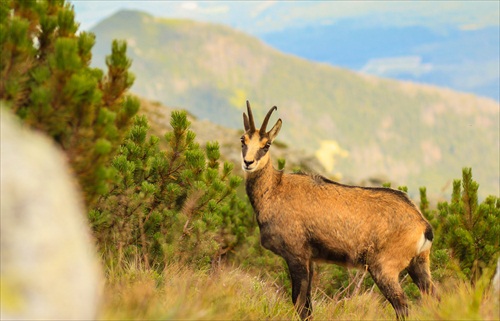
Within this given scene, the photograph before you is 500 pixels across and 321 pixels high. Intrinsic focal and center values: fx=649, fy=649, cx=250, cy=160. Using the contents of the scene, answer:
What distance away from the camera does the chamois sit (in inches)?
379

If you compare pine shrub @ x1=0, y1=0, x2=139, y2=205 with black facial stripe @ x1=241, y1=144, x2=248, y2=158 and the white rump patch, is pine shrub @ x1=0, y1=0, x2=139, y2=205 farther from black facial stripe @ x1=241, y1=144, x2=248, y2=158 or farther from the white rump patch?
the white rump patch

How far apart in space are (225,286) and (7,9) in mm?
4646

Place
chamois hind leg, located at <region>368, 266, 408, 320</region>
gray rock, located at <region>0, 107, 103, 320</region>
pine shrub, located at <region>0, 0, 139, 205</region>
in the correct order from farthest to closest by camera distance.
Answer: chamois hind leg, located at <region>368, 266, 408, 320</region>
pine shrub, located at <region>0, 0, 139, 205</region>
gray rock, located at <region>0, 107, 103, 320</region>

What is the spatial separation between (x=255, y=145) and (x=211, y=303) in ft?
10.1

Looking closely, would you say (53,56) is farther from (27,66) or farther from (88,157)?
(88,157)

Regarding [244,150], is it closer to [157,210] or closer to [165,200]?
[165,200]

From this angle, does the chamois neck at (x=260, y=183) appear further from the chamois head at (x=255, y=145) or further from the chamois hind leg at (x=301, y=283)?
the chamois hind leg at (x=301, y=283)

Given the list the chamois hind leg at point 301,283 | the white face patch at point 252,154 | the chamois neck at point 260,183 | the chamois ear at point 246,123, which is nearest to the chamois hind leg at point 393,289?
the chamois hind leg at point 301,283

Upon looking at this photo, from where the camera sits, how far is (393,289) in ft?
31.2

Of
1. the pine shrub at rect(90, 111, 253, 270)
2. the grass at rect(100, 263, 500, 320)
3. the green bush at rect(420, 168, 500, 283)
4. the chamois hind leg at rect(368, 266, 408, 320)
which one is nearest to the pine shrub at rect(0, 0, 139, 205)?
the grass at rect(100, 263, 500, 320)

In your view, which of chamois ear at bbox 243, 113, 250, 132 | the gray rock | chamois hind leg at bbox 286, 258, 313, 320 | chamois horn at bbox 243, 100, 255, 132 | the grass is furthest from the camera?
chamois ear at bbox 243, 113, 250, 132

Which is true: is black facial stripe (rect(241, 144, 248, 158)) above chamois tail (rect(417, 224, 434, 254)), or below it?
above

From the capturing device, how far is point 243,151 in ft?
33.5

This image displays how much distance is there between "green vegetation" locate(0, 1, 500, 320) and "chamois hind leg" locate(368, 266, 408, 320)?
243 mm
